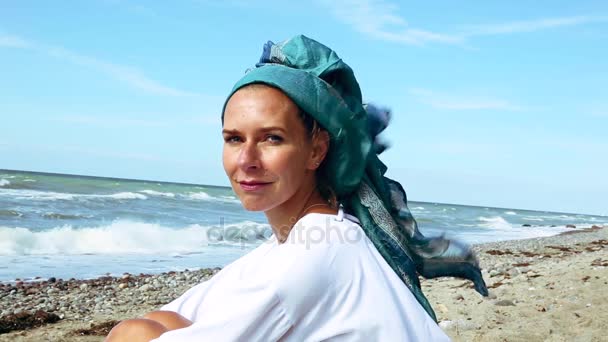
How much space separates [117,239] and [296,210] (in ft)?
43.9

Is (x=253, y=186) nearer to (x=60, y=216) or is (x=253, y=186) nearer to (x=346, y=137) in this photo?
(x=346, y=137)

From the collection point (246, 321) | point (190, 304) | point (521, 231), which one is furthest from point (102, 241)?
point (521, 231)

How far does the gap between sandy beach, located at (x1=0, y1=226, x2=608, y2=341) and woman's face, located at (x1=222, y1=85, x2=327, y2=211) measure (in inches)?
158

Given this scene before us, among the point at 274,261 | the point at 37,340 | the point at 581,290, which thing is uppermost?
the point at 274,261

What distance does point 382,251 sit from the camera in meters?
2.18

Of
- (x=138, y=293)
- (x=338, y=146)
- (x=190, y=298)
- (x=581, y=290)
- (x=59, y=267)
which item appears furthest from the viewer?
(x=59, y=267)

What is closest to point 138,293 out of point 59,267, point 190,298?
point 59,267

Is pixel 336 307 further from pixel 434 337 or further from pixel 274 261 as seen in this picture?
pixel 434 337

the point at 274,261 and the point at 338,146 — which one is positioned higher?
the point at 338,146

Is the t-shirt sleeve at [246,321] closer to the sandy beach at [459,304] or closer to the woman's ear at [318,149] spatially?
the woman's ear at [318,149]

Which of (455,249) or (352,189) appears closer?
(352,189)

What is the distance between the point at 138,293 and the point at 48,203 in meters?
14.2

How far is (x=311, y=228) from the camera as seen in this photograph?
1.96 meters

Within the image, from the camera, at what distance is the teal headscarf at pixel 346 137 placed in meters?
→ 2.09
